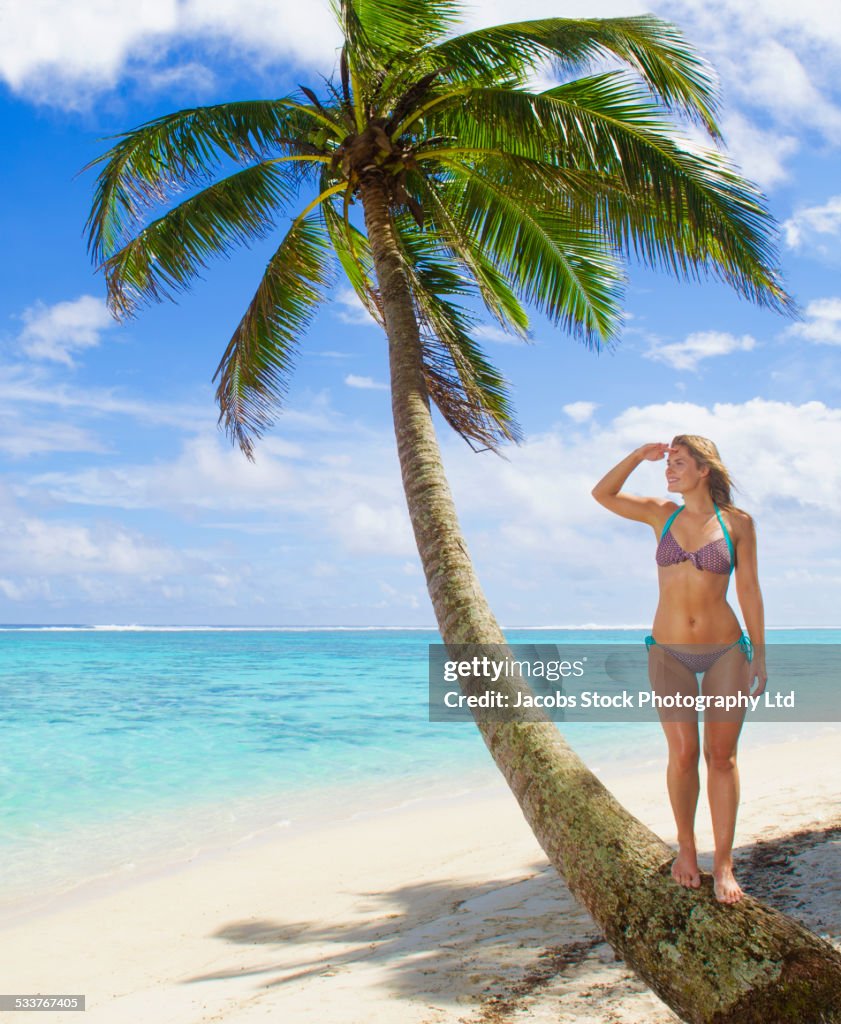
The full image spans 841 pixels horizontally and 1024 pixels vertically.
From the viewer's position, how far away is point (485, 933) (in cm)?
488

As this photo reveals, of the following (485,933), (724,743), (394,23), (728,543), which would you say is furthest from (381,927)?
(394,23)

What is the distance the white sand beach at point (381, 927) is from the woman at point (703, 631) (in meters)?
1.02

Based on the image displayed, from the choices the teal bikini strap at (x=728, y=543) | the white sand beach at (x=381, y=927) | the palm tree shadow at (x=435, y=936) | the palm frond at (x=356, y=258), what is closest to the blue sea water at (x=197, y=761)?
the white sand beach at (x=381, y=927)

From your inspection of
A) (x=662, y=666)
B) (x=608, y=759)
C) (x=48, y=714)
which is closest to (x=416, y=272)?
(x=662, y=666)

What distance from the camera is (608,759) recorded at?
13641mm

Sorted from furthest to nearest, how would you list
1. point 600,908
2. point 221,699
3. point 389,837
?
point 221,699 < point 389,837 < point 600,908

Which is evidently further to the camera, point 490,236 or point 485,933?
point 490,236

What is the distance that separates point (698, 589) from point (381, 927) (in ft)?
12.6

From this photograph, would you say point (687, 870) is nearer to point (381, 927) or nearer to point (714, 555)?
point (714, 555)

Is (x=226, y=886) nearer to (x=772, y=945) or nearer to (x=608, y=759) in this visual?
(x=772, y=945)

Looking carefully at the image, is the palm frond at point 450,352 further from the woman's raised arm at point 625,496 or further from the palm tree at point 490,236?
the woman's raised arm at point 625,496

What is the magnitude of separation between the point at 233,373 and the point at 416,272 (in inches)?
74.0

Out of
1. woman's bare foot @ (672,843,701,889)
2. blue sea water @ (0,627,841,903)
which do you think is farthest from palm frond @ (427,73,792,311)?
blue sea water @ (0,627,841,903)

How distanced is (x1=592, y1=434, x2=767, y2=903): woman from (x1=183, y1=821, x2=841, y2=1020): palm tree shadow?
0.29 metres
